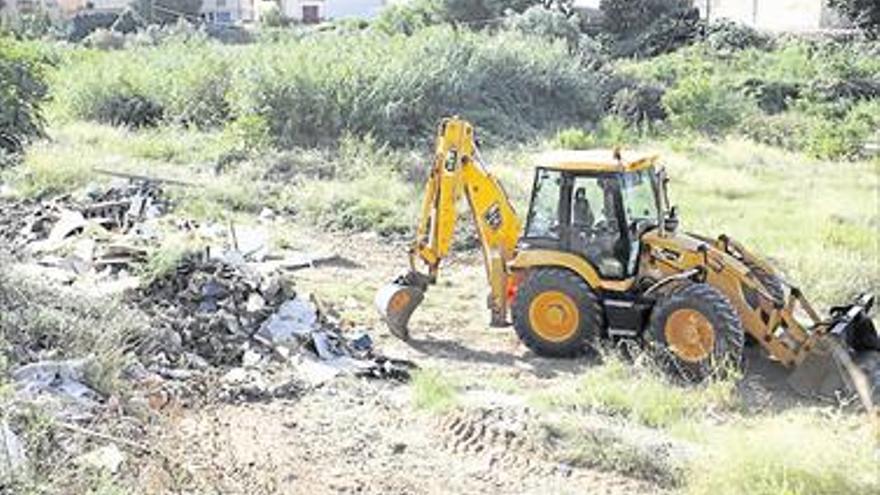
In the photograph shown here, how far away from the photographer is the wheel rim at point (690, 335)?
8250mm

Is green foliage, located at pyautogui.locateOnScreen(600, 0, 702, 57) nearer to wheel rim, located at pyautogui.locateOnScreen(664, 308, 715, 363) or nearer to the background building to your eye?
the background building

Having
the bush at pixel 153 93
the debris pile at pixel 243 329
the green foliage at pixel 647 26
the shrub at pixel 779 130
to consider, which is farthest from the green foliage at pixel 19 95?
the green foliage at pixel 647 26

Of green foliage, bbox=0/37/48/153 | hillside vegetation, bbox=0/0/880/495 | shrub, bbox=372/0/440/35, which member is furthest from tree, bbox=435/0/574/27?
green foliage, bbox=0/37/48/153

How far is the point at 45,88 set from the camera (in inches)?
714

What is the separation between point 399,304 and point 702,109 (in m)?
14.3

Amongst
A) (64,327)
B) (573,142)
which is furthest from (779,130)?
(64,327)

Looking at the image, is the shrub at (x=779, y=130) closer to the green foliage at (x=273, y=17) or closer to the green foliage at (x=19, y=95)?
the green foliage at (x=19, y=95)

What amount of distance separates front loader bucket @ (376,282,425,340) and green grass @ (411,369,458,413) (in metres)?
1.39

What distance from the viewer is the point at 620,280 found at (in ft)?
29.3

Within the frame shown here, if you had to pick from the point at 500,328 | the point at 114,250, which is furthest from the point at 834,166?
the point at 114,250

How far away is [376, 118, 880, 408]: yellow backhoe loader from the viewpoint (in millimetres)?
8281

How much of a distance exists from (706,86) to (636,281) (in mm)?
14705

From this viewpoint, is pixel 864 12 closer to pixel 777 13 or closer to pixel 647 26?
pixel 647 26

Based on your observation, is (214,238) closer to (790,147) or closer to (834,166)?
(834,166)
